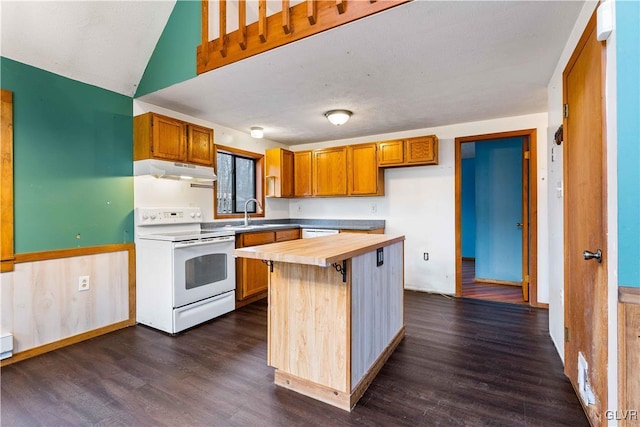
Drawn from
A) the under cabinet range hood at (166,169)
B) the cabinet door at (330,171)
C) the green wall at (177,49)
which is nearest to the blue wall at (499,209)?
the cabinet door at (330,171)

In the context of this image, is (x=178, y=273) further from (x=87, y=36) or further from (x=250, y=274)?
(x=87, y=36)

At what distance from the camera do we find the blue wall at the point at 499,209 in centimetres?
459

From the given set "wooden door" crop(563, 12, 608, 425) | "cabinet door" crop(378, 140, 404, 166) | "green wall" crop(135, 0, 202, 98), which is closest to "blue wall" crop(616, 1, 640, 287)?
"wooden door" crop(563, 12, 608, 425)

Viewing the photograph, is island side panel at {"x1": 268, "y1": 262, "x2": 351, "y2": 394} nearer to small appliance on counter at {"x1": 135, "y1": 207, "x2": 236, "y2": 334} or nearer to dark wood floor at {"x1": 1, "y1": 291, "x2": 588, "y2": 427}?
dark wood floor at {"x1": 1, "y1": 291, "x2": 588, "y2": 427}

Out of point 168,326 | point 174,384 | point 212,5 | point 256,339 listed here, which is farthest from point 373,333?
point 212,5

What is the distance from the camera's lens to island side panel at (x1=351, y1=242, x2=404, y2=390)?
1808 millimetres

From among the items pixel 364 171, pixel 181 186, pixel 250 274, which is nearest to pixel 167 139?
pixel 181 186

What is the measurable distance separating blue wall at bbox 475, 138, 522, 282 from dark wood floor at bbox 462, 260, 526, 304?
0.73 ft

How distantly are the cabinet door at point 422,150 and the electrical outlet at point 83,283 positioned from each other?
12.5 feet

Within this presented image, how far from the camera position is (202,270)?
10.1 ft

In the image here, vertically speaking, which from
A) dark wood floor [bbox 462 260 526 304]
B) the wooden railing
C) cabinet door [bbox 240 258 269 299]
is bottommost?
dark wood floor [bbox 462 260 526 304]

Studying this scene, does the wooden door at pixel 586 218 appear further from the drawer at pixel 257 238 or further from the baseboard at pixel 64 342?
the baseboard at pixel 64 342

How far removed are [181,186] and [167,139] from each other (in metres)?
0.64

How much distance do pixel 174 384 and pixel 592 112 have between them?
9.43 feet
